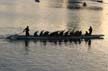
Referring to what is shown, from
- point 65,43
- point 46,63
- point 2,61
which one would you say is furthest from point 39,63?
point 65,43

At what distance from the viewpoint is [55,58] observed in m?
48.2

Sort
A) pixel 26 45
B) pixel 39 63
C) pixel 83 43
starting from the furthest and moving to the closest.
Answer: pixel 83 43 → pixel 26 45 → pixel 39 63

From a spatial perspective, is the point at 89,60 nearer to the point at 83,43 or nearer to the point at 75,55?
the point at 75,55

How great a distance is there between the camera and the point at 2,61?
45.0 metres

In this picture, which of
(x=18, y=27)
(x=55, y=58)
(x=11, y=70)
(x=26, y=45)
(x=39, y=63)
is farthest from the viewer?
(x=18, y=27)

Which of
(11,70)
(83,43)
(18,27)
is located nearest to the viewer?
(11,70)

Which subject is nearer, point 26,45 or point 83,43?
point 26,45

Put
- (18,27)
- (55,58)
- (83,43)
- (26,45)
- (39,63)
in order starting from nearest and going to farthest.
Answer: (39,63), (55,58), (26,45), (83,43), (18,27)

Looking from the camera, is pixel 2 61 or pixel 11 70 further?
pixel 2 61

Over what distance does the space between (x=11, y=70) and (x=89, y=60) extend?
10.8 metres

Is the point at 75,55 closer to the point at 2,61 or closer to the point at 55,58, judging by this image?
the point at 55,58

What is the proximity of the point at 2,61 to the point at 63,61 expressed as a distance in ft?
22.5

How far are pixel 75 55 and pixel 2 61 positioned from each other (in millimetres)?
9841

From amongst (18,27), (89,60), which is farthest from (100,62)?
(18,27)
